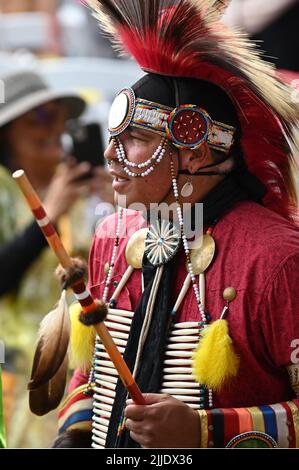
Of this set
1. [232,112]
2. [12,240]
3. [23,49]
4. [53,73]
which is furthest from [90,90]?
[232,112]

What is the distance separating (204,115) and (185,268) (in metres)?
0.47

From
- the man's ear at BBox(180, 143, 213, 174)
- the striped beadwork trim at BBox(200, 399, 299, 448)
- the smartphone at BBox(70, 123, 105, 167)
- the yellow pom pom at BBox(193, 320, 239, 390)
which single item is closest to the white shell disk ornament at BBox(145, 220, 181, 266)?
the man's ear at BBox(180, 143, 213, 174)

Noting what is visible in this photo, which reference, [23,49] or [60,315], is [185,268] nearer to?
[60,315]

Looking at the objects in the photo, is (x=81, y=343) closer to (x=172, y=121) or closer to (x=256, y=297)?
(x=256, y=297)

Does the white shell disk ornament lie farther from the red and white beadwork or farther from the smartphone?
the smartphone

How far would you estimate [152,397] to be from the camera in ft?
9.52

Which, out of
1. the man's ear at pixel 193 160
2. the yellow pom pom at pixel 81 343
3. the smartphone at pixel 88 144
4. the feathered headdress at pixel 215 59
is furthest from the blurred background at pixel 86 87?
the yellow pom pom at pixel 81 343

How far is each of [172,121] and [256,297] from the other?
0.58m

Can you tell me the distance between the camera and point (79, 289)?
9.29ft

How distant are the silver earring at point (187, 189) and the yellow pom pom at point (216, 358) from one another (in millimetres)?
418

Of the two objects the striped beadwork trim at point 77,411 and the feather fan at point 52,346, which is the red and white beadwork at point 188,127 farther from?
the striped beadwork trim at point 77,411

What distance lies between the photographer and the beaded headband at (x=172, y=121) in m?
3.05

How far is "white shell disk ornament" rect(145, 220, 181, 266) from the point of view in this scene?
3127 millimetres

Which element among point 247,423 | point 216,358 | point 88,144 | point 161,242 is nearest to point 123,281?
point 161,242
